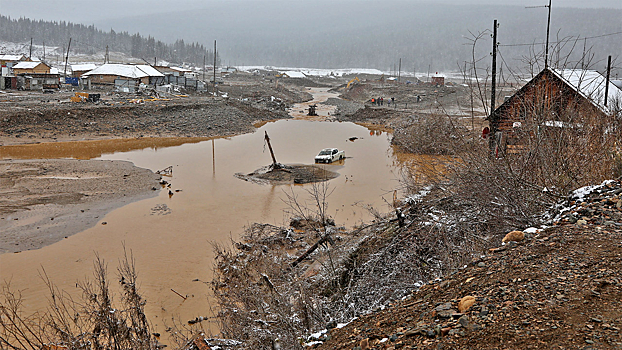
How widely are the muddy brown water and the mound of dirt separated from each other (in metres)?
0.79

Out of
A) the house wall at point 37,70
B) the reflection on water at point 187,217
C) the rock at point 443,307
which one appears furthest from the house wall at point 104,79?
the rock at point 443,307

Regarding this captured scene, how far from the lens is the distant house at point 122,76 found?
211 feet

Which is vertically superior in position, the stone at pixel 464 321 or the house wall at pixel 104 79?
the house wall at pixel 104 79

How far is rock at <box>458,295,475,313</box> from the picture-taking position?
5129mm

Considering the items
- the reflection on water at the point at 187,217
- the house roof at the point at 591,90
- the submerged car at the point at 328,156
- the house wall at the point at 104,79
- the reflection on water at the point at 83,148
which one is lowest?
the reflection on water at the point at 187,217

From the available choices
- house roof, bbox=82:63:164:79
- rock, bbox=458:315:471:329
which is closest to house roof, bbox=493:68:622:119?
rock, bbox=458:315:471:329

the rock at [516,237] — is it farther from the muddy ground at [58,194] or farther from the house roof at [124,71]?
the house roof at [124,71]

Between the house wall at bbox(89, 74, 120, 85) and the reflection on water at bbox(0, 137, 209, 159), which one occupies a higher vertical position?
the house wall at bbox(89, 74, 120, 85)

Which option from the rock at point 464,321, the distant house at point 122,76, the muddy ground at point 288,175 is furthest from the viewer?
the distant house at point 122,76

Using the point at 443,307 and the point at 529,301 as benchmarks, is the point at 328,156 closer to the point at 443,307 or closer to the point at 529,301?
the point at 443,307

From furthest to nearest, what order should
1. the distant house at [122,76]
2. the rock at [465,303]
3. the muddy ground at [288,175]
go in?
the distant house at [122,76]
the muddy ground at [288,175]
the rock at [465,303]

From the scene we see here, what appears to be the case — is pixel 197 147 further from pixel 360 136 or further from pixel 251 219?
pixel 251 219

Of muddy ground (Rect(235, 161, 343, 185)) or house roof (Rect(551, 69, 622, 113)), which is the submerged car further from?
house roof (Rect(551, 69, 622, 113))

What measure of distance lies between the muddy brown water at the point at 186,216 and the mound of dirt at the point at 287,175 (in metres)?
0.79
